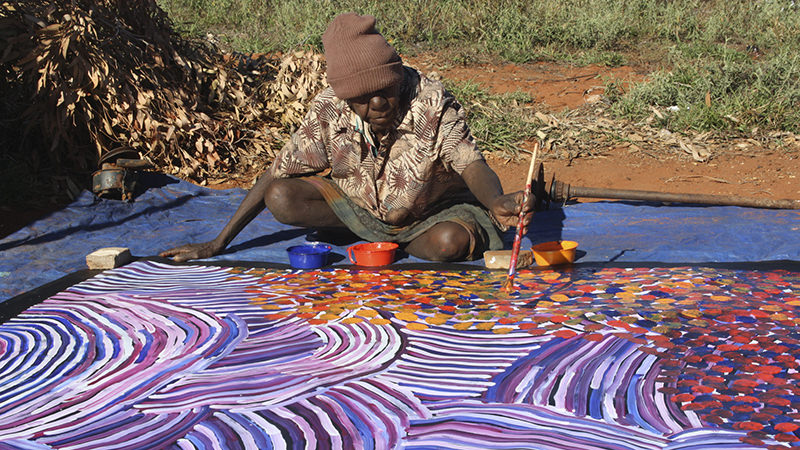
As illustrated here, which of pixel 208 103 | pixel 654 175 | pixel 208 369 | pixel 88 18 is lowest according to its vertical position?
pixel 208 369

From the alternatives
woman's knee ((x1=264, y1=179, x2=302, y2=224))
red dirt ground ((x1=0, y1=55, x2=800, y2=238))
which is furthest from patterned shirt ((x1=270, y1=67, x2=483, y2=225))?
red dirt ground ((x1=0, y1=55, x2=800, y2=238))

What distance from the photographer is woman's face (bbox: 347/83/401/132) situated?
290 centimetres

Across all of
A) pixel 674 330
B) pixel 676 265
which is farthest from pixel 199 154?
pixel 674 330

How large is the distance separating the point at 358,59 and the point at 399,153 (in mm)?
509

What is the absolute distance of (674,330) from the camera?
92.0 inches

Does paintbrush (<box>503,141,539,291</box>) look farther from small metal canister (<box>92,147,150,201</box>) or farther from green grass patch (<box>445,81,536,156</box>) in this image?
green grass patch (<box>445,81,536,156</box>)

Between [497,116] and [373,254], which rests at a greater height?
[497,116]

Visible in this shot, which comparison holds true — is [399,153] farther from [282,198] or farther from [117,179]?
[117,179]

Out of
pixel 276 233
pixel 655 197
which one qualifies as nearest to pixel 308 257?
pixel 276 233

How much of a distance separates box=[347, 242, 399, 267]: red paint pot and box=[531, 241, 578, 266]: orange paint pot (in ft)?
2.04

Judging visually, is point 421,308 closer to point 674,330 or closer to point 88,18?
point 674,330

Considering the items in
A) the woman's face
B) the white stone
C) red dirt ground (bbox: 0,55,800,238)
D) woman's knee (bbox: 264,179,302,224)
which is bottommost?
the white stone

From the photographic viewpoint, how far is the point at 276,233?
384 centimetres

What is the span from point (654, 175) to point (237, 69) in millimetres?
→ 3269
